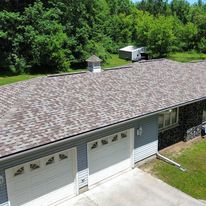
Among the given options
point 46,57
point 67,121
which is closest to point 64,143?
point 67,121

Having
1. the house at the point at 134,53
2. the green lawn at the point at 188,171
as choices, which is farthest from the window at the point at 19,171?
the house at the point at 134,53

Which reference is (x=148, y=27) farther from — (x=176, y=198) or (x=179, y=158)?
(x=176, y=198)

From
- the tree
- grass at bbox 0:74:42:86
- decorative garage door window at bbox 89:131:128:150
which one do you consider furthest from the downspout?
the tree

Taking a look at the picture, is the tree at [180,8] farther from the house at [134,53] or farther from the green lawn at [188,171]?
the green lawn at [188,171]

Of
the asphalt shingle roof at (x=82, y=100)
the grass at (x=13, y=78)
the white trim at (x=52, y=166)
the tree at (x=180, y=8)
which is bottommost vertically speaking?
the grass at (x=13, y=78)

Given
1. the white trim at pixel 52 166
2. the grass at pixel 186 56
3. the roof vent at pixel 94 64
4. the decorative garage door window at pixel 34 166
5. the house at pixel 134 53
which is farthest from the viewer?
the house at pixel 134 53

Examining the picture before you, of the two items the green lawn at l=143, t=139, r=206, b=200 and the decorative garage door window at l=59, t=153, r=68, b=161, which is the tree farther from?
the decorative garage door window at l=59, t=153, r=68, b=161

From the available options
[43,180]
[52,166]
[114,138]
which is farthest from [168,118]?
[43,180]
